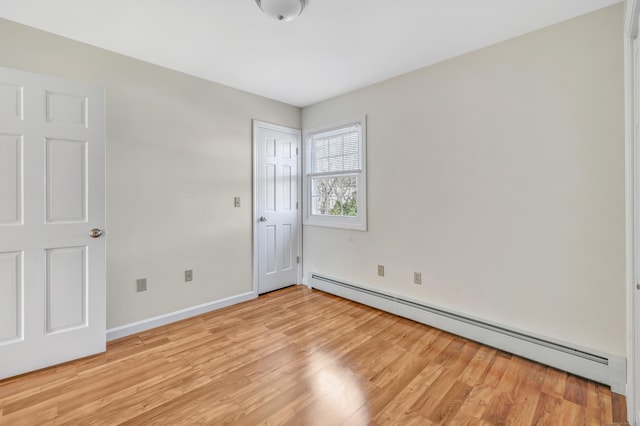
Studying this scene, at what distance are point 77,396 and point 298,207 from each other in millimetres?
2815

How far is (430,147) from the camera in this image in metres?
2.74

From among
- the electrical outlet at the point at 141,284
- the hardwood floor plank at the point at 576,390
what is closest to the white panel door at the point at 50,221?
the electrical outlet at the point at 141,284

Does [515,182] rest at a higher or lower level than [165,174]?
lower

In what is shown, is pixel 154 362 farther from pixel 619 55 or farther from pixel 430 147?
pixel 619 55

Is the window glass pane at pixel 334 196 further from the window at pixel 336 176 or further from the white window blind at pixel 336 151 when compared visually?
the white window blind at pixel 336 151

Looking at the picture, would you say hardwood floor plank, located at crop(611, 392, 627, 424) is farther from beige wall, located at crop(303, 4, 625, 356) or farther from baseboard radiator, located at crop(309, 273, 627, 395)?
beige wall, located at crop(303, 4, 625, 356)

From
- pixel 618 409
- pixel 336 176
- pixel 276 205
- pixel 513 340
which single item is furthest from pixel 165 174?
pixel 618 409

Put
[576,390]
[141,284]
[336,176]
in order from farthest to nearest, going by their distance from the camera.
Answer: [336,176]
[141,284]
[576,390]

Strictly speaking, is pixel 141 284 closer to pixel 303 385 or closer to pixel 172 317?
pixel 172 317

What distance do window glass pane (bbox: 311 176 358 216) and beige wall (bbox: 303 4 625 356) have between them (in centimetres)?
37

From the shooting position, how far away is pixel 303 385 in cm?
186

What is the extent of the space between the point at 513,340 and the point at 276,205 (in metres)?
2.78

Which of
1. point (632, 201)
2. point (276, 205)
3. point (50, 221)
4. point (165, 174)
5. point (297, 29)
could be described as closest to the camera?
point (632, 201)

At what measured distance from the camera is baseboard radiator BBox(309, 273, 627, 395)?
185 cm
